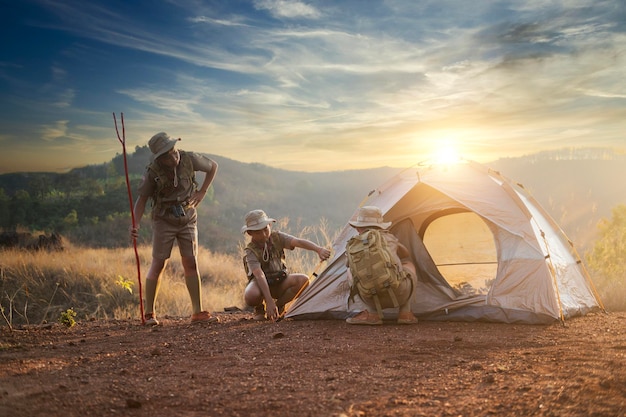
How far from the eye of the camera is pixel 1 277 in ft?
36.2

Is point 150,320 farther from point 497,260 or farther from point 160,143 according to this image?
point 497,260

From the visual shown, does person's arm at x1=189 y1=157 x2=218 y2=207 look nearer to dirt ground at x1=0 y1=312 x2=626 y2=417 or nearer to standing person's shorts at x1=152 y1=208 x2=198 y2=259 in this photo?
standing person's shorts at x1=152 y1=208 x2=198 y2=259

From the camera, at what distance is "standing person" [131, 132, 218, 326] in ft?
22.2

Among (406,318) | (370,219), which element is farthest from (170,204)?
(406,318)

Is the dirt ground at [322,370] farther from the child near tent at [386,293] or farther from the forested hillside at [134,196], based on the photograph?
the forested hillside at [134,196]

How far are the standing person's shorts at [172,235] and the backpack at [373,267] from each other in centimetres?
201

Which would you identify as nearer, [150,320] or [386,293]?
[386,293]

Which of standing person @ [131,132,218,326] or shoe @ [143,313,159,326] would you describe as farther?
shoe @ [143,313,159,326]

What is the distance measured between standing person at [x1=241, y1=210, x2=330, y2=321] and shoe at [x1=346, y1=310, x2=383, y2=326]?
750 millimetres

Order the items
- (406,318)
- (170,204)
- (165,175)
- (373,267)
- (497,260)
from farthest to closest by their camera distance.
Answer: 1. (497,260)
2. (170,204)
3. (165,175)
4. (406,318)
5. (373,267)

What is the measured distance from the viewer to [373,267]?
6.24m

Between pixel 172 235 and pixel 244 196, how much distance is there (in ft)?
116

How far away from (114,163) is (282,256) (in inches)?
1210

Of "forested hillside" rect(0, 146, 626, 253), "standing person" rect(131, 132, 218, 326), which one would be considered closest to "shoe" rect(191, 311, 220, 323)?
"standing person" rect(131, 132, 218, 326)
